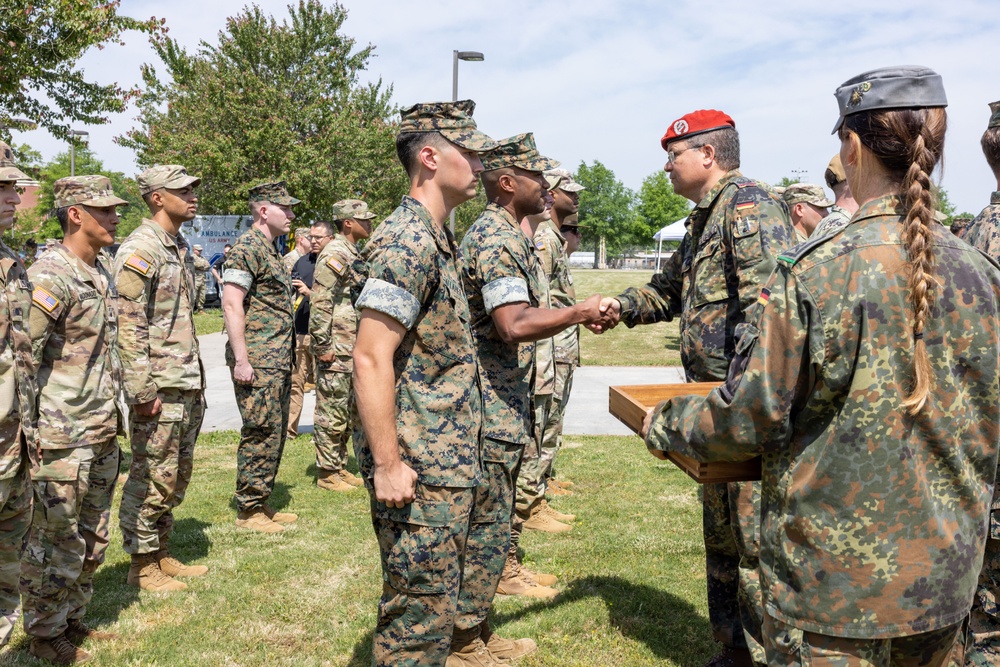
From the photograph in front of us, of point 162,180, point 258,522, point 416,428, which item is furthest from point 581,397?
point 416,428

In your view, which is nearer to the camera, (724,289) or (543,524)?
(724,289)

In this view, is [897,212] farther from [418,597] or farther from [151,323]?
[151,323]

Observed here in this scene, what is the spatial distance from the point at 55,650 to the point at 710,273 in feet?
12.9

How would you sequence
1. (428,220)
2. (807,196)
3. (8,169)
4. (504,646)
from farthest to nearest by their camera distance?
(807,196) → (504,646) → (8,169) → (428,220)

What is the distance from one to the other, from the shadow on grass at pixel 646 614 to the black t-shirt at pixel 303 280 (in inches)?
244

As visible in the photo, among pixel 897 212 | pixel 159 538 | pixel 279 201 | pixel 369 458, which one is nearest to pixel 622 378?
pixel 279 201

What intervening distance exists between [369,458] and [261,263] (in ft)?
12.6

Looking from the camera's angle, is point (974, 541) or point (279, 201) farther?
point (279, 201)

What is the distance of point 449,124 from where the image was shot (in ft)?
10.8

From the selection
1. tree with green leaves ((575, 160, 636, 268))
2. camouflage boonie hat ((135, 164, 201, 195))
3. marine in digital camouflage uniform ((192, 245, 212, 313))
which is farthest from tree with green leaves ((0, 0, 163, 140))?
tree with green leaves ((575, 160, 636, 268))

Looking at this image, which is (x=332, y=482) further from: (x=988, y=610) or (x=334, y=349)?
(x=988, y=610)

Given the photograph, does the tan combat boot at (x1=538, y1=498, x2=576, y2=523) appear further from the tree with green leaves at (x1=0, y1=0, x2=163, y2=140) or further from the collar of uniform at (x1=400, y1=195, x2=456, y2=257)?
the tree with green leaves at (x1=0, y1=0, x2=163, y2=140)

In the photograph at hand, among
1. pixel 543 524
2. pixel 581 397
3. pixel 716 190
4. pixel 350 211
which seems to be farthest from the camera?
pixel 581 397

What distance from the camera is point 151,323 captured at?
524 cm
